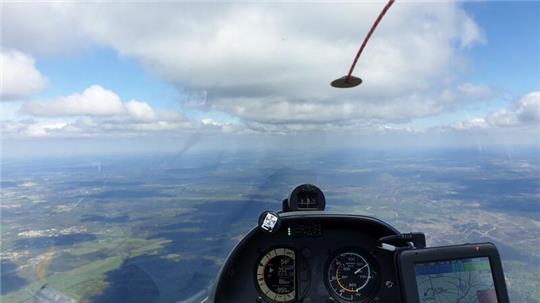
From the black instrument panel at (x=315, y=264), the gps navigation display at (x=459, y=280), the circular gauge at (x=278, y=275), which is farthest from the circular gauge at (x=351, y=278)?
the gps navigation display at (x=459, y=280)

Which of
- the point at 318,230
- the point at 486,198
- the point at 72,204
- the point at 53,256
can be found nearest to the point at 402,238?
the point at 318,230

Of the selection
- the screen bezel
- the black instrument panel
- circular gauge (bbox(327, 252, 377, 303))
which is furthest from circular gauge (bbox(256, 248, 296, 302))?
the screen bezel

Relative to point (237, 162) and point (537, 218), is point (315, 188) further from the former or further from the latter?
point (237, 162)

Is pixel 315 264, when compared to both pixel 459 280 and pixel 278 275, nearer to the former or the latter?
pixel 278 275

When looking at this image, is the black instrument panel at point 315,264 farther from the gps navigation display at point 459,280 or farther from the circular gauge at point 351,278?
the gps navigation display at point 459,280

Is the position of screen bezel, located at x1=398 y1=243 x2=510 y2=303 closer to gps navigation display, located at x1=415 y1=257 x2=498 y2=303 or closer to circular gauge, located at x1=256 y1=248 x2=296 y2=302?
gps navigation display, located at x1=415 y1=257 x2=498 y2=303

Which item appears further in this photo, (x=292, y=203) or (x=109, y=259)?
(x=109, y=259)

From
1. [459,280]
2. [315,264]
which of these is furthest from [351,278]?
[459,280]
